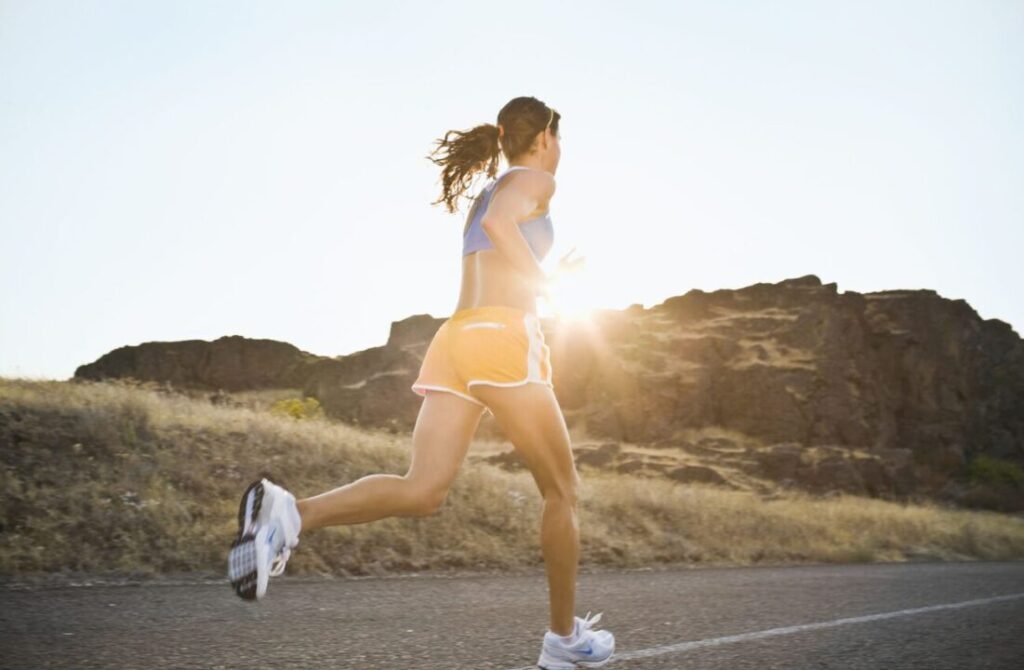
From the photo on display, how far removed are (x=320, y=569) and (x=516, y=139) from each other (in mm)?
5065

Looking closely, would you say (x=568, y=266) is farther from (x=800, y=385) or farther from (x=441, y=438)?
(x=800, y=385)

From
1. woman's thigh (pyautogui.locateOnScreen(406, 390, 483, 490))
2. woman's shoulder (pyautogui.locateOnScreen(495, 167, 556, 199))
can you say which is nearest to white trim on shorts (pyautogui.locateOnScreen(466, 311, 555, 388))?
woman's thigh (pyautogui.locateOnScreen(406, 390, 483, 490))

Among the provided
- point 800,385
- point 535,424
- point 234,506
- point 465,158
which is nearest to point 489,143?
point 465,158

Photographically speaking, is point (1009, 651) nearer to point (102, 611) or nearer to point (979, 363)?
point (102, 611)

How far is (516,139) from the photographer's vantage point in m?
3.40

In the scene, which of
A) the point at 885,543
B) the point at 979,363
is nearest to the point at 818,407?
the point at 979,363

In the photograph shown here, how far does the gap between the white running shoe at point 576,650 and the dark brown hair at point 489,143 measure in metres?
1.81

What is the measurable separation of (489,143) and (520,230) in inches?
23.0

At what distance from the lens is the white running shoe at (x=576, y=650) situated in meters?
3.10

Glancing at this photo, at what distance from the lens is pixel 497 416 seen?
10.0 feet

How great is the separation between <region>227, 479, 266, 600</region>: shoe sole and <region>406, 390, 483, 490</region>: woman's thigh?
556mm

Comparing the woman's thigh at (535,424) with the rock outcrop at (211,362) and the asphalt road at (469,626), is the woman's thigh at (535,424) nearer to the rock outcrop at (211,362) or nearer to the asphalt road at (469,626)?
the asphalt road at (469,626)

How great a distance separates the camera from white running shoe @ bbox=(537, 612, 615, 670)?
3098mm

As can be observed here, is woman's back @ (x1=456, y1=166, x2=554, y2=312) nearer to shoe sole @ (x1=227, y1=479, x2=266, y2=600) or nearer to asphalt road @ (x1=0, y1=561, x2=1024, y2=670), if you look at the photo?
shoe sole @ (x1=227, y1=479, x2=266, y2=600)
